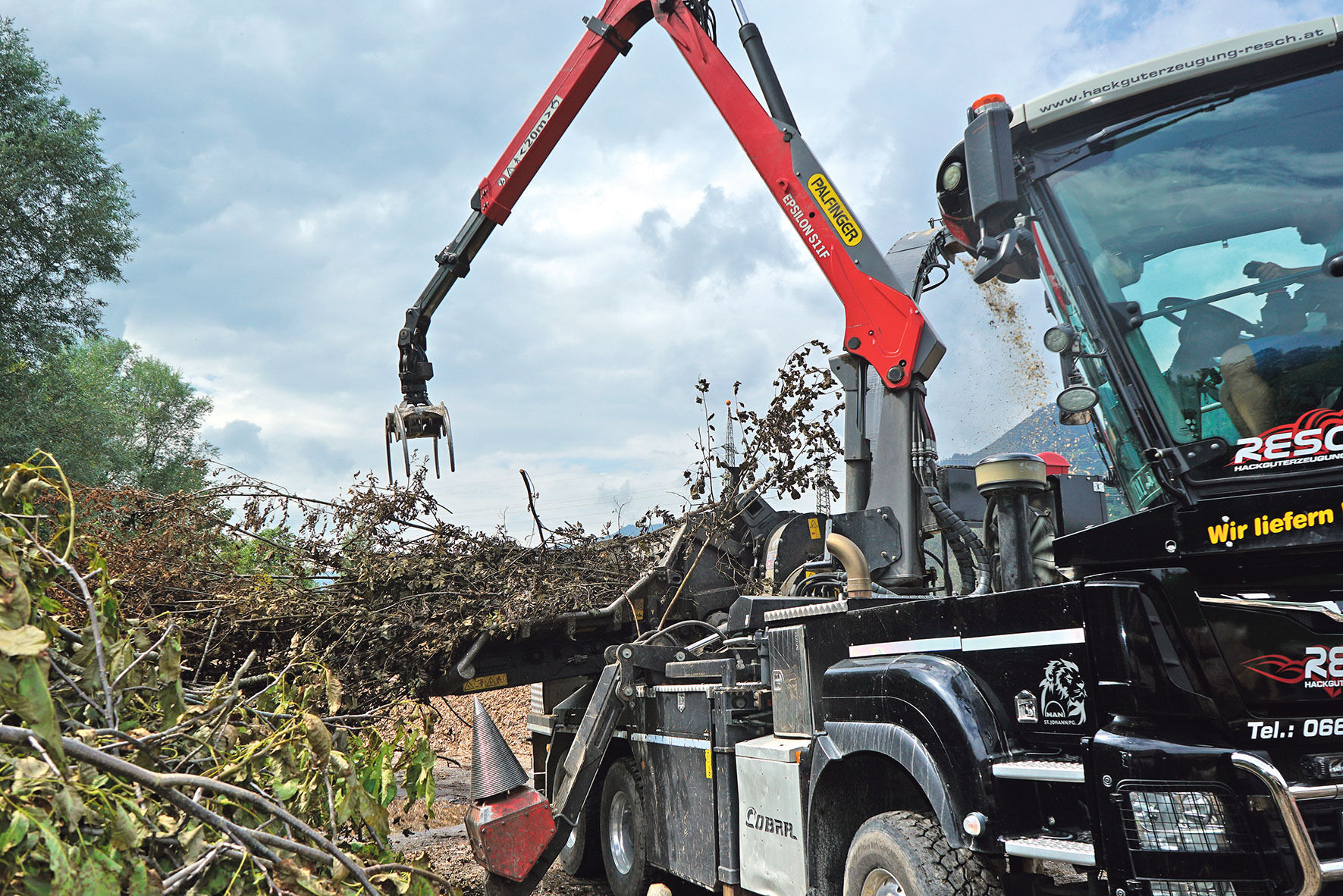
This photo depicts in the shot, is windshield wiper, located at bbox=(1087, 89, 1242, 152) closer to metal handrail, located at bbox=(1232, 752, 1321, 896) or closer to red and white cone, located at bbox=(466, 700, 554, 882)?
metal handrail, located at bbox=(1232, 752, 1321, 896)

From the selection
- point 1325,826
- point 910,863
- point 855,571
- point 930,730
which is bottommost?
point 910,863

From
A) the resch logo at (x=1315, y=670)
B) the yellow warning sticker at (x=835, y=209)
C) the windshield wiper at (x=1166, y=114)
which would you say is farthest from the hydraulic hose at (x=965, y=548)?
the yellow warning sticker at (x=835, y=209)

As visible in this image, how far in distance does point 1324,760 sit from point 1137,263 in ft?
5.34

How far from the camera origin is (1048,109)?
367 cm

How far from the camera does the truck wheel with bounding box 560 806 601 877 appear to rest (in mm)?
6832

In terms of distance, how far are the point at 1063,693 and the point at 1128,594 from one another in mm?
372

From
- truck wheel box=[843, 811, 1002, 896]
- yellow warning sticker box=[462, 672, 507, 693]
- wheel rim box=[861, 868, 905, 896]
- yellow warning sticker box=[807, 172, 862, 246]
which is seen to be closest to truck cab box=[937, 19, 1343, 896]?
truck wheel box=[843, 811, 1002, 896]

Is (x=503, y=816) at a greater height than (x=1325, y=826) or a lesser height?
lesser

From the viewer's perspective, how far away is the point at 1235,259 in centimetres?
336

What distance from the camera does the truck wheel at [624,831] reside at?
6.00 m

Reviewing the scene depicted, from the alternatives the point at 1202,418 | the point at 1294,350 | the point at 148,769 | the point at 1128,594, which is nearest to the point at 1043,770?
the point at 1128,594

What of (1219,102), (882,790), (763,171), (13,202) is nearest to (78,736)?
(882,790)

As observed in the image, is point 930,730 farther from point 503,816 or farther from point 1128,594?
point 503,816

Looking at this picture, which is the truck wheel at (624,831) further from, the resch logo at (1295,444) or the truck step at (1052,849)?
the resch logo at (1295,444)
